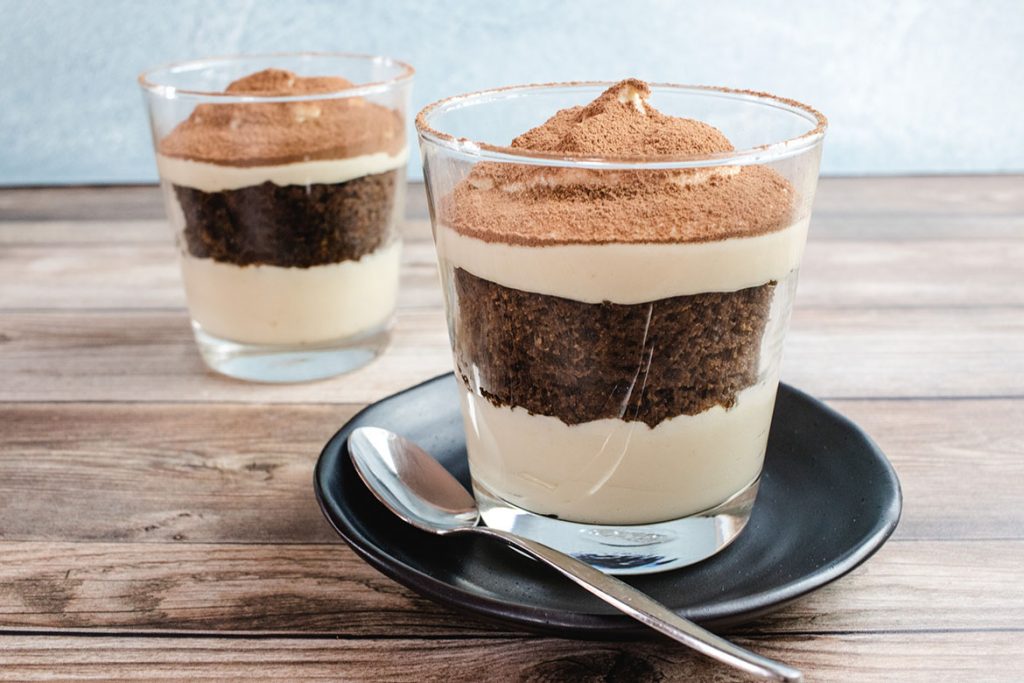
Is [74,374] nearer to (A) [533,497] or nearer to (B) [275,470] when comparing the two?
(B) [275,470]

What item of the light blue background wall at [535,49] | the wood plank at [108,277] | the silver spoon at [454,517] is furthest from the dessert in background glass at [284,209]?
the light blue background wall at [535,49]

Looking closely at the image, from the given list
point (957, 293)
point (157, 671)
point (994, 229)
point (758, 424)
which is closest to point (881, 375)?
point (957, 293)

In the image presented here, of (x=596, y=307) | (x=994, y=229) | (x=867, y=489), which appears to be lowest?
(x=994, y=229)

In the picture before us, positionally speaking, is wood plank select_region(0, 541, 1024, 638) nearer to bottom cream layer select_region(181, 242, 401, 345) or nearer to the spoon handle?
the spoon handle

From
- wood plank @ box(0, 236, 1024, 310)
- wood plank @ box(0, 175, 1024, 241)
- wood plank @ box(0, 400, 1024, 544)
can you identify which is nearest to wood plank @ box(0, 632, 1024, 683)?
wood plank @ box(0, 400, 1024, 544)

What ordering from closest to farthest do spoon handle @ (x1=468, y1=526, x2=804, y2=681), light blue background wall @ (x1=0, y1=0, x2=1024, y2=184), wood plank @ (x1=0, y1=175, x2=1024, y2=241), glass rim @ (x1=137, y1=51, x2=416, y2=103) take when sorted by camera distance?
spoon handle @ (x1=468, y1=526, x2=804, y2=681) < glass rim @ (x1=137, y1=51, x2=416, y2=103) < wood plank @ (x1=0, y1=175, x2=1024, y2=241) < light blue background wall @ (x1=0, y1=0, x2=1024, y2=184)

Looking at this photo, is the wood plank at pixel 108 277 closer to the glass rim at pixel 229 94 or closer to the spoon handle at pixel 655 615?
the glass rim at pixel 229 94
